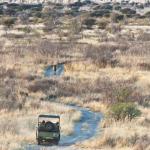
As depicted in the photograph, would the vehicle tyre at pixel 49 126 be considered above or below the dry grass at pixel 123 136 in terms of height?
above

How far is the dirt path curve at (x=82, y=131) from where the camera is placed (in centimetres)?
1736

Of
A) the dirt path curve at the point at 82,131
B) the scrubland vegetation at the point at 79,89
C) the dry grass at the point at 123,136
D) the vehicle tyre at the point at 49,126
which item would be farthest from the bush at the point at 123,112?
the vehicle tyre at the point at 49,126

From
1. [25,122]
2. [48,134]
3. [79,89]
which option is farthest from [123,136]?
[79,89]

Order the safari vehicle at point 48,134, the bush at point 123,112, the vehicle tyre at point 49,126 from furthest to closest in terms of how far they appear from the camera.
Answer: the bush at point 123,112 → the vehicle tyre at point 49,126 → the safari vehicle at point 48,134

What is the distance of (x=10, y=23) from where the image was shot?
7019 cm

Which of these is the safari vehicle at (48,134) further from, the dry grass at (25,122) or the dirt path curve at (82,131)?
the dry grass at (25,122)

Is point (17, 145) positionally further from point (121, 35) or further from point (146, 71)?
point (121, 35)

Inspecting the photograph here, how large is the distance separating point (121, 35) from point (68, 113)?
35.9m

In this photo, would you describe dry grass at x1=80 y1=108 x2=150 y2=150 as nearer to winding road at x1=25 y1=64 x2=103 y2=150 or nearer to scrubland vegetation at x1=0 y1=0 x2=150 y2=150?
Answer: scrubland vegetation at x1=0 y1=0 x2=150 y2=150

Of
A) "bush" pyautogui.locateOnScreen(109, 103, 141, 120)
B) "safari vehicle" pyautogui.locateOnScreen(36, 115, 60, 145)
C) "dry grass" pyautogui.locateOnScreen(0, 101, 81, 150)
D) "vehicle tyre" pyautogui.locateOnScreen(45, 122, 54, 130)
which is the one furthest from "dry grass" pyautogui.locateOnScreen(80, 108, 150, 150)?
"dry grass" pyautogui.locateOnScreen(0, 101, 81, 150)

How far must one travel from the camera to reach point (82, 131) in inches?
787

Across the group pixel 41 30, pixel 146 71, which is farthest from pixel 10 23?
pixel 146 71

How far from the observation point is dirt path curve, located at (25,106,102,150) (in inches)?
684

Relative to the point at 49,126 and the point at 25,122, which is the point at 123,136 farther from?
the point at 25,122
